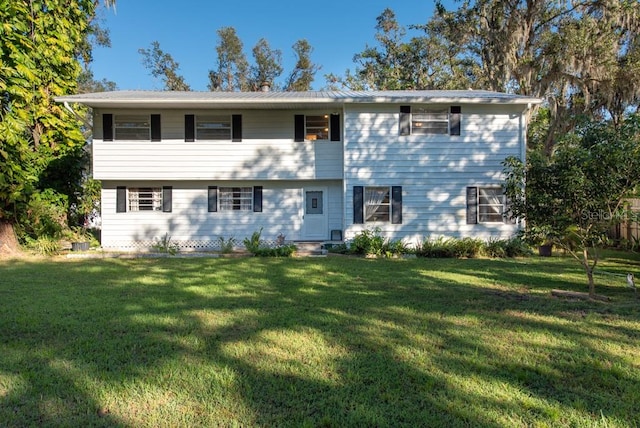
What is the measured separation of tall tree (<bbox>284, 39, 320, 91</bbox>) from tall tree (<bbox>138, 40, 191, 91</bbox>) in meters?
8.29

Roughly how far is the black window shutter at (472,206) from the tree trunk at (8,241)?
1342 cm

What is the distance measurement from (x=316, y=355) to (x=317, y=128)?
34.4ft

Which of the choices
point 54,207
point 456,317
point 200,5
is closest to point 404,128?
point 456,317

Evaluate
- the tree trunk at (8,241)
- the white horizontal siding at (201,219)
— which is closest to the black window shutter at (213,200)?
the white horizontal siding at (201,219)

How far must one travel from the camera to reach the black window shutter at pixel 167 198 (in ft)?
43.5

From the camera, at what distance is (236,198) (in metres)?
13.5

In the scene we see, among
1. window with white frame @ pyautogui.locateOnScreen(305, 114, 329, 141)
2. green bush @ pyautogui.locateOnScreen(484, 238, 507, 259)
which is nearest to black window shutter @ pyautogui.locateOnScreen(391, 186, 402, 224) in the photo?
green bush @ pyautogui.locateOnScreen(484, 238, 507, 259)

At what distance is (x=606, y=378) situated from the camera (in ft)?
10.7

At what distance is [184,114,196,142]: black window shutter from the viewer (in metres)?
13.0

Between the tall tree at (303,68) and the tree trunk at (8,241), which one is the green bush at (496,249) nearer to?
the tree trunk at (8,241)

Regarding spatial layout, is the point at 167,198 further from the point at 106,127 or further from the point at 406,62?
the point at 406,62

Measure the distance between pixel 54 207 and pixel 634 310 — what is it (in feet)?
46.1

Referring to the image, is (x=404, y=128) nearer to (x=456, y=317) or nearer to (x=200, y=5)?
(x=456, y=317)

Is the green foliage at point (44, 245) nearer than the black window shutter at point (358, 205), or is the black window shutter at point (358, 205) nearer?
the green foliage at point (44, 245)
